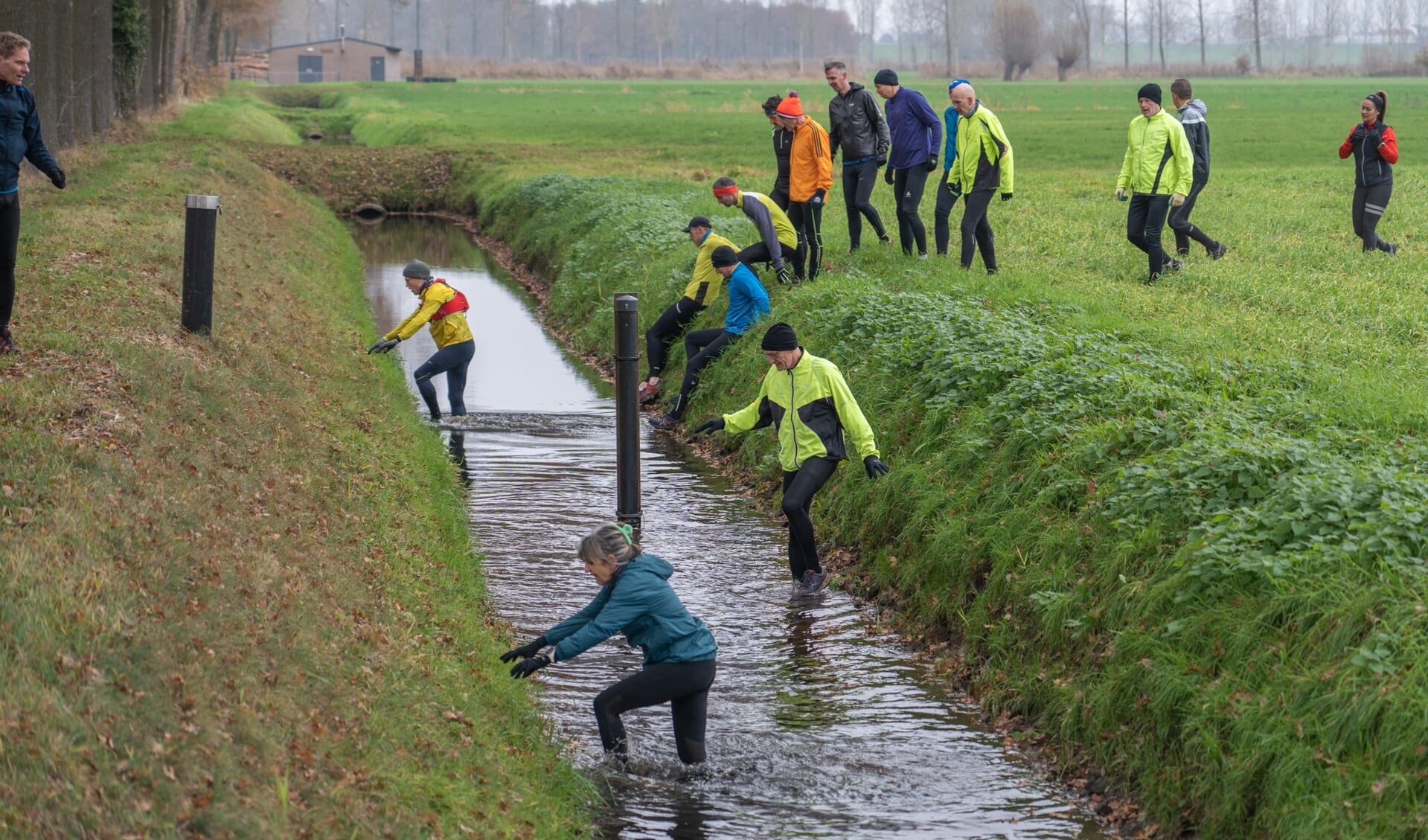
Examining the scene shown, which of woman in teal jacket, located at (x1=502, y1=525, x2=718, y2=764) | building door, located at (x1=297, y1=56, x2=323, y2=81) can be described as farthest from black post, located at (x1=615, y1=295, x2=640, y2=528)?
building door, located at (x1=297, y1=56, x2=323, y2=81)

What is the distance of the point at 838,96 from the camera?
56.0 feet

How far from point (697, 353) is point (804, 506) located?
19.6 ft

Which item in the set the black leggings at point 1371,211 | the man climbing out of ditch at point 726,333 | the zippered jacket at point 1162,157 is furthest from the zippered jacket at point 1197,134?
the man climbing out of ditch at point 726,333

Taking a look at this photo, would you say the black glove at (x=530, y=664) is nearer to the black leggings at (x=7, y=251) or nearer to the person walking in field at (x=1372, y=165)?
the black leggings at (x=7, y=251)

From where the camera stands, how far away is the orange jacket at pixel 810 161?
1662 centimetres

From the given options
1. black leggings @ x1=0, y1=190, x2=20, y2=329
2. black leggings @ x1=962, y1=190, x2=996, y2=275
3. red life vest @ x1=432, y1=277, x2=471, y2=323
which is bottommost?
red life vest @ x1=432, y1=277, x2=471, y2=323

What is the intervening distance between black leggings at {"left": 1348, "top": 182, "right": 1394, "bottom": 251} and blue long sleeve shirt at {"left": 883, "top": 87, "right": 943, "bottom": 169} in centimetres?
598

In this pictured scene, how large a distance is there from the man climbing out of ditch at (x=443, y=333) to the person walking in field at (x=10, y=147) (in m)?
5.44

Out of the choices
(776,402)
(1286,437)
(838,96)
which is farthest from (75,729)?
(838,96)

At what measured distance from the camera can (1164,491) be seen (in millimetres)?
8344

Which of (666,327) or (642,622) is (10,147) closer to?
(642,622)

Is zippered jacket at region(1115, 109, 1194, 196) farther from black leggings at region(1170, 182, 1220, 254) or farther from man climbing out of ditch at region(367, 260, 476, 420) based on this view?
man climbing out of ditch at region(367, 260, 476, 420)

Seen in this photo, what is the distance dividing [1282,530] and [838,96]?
35.4 feet

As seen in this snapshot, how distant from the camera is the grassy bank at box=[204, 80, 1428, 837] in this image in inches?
250
